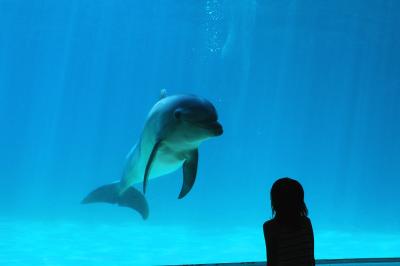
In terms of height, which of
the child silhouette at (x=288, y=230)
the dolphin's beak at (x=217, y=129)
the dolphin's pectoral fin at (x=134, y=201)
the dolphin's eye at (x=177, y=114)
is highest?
the dolphin's pectoral fin at (x=134, y=201)

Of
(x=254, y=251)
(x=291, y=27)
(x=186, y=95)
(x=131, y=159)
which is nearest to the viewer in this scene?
(x=186, y=95)

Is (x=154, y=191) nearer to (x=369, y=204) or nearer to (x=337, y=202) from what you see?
(x=369, y=204)

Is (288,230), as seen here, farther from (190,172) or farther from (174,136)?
(190,172)

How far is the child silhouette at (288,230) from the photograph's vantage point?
2713 mm

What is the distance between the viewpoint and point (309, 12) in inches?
1289

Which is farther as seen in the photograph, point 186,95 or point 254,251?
point 254,251

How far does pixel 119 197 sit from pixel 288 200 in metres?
6.36

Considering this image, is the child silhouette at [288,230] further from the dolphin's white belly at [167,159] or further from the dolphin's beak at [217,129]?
the dolphin's white belly at [167,159]

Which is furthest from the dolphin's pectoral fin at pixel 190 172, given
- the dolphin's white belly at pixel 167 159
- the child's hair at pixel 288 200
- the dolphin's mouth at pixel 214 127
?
the child's hair at pixel 288 200

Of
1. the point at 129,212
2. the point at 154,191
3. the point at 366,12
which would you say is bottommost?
the point at 129,212

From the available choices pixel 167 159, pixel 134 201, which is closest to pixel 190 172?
pixel 167 159

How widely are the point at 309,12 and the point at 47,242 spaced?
26.0 metres

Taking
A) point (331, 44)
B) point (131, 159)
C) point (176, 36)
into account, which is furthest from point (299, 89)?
point (131, 159)

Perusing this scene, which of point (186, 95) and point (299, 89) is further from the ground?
point (299, 89)
